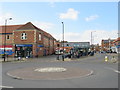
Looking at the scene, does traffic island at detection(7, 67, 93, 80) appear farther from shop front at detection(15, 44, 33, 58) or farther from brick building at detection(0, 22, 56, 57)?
shop front at detection(15, 44, 33, 58)

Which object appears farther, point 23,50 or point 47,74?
point 23,50

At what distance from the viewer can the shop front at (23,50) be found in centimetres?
3975

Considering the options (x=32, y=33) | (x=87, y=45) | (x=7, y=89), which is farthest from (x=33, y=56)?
(x=7, y=89)

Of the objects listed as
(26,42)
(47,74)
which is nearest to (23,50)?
(26,42)

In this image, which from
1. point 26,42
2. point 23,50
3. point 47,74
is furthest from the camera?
point 23,50

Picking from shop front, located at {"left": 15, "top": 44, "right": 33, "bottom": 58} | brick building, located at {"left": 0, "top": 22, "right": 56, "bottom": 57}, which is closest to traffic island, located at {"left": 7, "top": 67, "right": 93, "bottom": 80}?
brick building, located at {"left": 0, "top": 22, "right": 56, "bottom": 57}

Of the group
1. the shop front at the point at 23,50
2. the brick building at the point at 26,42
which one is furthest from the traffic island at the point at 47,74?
the shop front at the point at 23,50

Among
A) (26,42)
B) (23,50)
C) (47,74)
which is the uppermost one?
(26,42)

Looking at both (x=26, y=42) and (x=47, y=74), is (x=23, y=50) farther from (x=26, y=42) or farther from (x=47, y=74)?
(x=47, y=74)

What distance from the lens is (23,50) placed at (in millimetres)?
40375

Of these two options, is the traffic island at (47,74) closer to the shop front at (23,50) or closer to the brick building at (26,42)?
the brick building at (26,42)

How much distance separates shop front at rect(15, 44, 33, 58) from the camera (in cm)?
3975

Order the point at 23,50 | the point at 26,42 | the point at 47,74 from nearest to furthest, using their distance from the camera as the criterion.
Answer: the point at 47,74 → the point at 26,42 → the point at 23,50

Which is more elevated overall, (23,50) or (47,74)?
(23,50)
